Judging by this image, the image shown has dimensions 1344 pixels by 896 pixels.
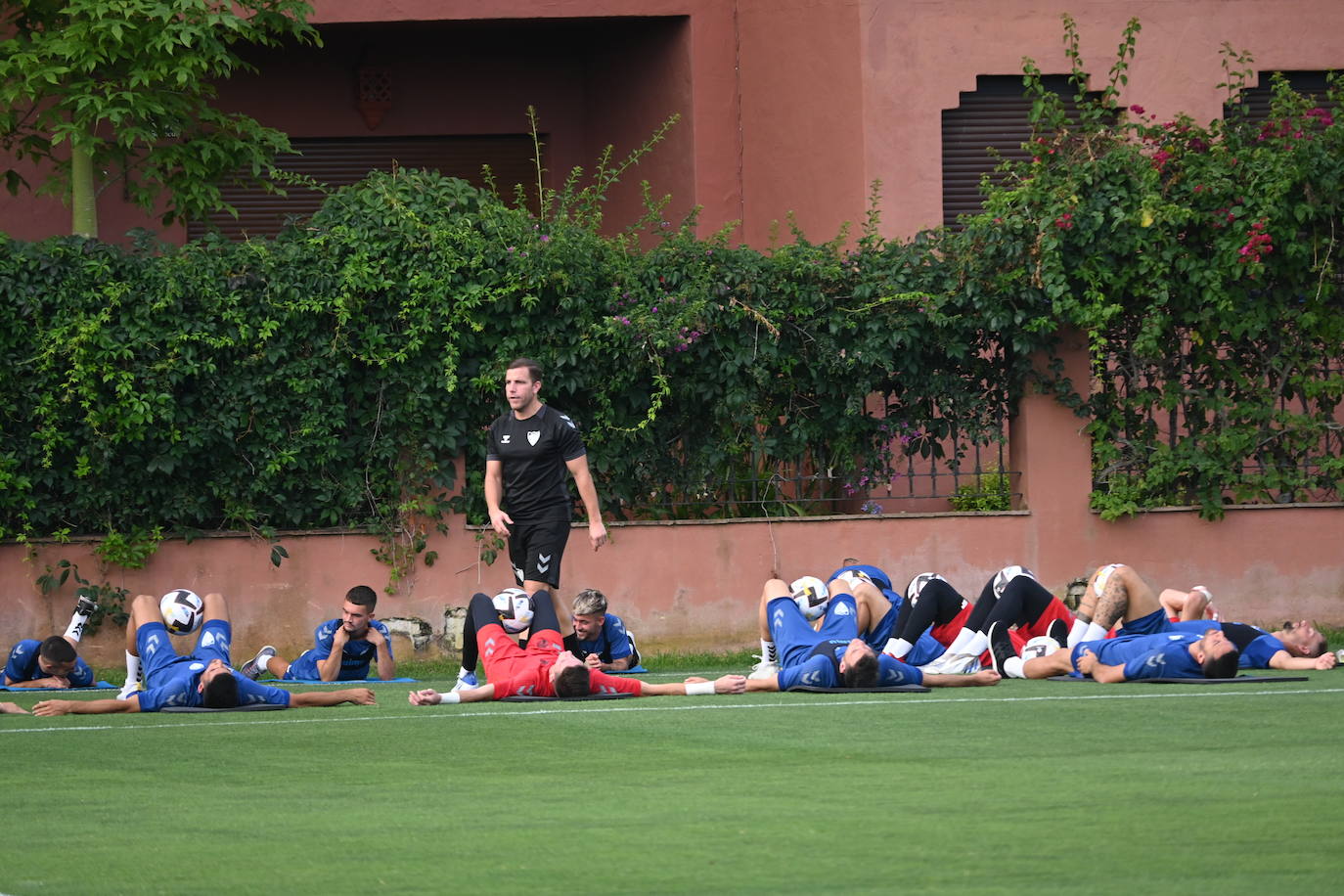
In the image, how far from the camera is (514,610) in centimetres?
1176

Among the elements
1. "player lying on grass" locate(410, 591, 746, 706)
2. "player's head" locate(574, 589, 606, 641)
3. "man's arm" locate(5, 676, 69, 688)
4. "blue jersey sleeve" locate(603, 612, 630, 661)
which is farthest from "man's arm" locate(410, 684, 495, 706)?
"man's arm" locate(5, 676, 69, 688)

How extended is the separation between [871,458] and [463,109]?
749 cm

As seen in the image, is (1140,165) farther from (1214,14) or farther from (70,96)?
(70,96)

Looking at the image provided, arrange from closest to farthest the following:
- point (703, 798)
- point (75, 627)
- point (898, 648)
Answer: point (703, 798) < point (898, 648) < point (75, 627)

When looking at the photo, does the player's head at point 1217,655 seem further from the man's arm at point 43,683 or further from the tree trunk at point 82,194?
the tree trunk at point 82,194

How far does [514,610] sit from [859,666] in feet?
7.66

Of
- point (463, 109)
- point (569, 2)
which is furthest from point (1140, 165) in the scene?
point (463, 109)

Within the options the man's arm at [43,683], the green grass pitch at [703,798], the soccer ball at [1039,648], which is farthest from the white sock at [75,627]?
the soccer ball at [1039,648]

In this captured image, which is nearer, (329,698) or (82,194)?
(329,698)

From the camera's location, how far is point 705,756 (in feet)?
27.0

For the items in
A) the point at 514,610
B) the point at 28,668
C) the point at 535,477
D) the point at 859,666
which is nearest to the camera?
the point at 859,666

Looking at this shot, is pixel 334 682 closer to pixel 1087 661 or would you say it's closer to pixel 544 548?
pixel 544 548

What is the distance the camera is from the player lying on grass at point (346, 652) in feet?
43.0

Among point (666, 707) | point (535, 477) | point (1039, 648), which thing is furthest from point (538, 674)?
point (1039, 648)
